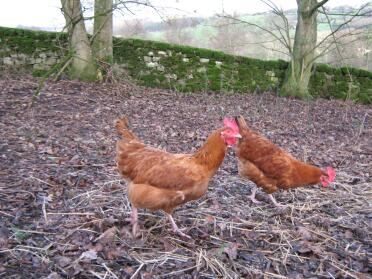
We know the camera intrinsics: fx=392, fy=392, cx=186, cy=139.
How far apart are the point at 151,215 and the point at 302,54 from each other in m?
11.2

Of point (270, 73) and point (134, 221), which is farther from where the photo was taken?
point (270, 73)

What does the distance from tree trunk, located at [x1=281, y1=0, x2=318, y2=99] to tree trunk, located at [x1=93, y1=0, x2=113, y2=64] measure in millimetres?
Answer: 6263

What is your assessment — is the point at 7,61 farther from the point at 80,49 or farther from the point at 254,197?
the point at 254,197

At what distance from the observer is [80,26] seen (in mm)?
10477

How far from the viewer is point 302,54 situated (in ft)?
44.9

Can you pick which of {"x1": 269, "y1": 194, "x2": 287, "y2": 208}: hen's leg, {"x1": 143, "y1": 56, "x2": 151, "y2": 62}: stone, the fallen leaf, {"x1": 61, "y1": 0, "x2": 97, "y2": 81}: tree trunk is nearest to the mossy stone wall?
{"x1": 143, "y1": 56, "x2": 151, "y2": 62}: stone

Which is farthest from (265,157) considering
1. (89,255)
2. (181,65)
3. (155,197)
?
(181,65)

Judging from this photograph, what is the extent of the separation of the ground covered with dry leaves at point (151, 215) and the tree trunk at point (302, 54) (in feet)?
19.3

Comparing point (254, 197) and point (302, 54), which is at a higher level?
point (302, 54)

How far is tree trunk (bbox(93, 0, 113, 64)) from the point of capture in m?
11.1

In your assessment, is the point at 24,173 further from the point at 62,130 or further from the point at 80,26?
the point at 80,26

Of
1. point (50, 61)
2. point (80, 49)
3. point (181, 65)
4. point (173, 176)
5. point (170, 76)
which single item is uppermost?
point (80, 49)

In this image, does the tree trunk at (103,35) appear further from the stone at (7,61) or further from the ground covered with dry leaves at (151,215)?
the ground covered with dry leaves at (151,215)

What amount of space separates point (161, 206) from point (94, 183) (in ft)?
4.87
